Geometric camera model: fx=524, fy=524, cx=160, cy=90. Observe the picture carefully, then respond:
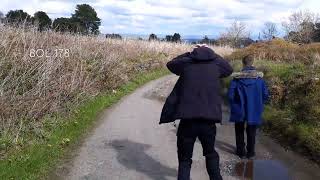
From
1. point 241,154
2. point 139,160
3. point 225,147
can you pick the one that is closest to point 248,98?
point 241,154

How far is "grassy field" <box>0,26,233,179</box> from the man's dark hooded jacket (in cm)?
282

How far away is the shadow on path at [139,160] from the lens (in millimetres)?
8539

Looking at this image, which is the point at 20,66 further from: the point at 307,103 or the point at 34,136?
the point at 307,103

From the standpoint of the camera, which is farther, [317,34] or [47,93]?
[317,34]

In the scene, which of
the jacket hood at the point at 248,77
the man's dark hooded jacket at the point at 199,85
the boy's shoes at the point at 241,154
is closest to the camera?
the man's dark hooded jacket at the point at 199,85

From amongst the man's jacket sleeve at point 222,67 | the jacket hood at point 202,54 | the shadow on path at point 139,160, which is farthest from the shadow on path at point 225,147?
the jacket hood at point 202,54

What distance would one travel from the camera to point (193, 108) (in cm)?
668

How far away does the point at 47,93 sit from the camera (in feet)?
39.5

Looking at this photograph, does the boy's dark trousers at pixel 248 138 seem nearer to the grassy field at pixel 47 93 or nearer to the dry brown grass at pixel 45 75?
the grassy field at pixel 47 93

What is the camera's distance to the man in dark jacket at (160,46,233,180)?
22.0 ft

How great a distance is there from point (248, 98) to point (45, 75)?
204 inches

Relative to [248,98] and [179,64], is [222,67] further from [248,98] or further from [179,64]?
[248,98]
